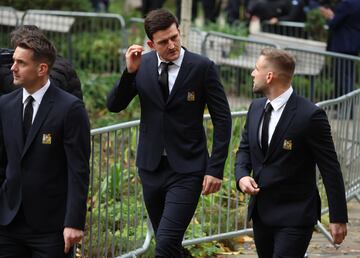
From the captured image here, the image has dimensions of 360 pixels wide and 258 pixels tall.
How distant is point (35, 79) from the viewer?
241 inches

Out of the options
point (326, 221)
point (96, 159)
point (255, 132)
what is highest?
point (255, 132)

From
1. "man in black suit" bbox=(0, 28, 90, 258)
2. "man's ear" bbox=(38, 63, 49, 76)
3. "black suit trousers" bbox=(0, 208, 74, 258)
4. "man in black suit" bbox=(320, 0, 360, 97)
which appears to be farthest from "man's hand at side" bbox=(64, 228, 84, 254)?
"man in black suit" bbox=(320, 0, 360, 97)

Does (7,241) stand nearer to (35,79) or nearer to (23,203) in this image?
(23,203)

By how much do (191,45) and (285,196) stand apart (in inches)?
359

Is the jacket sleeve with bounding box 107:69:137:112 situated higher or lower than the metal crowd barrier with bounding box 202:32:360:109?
higher

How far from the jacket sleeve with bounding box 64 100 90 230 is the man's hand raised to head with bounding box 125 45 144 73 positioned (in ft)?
2.87

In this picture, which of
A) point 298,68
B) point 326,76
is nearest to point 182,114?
point 326,76

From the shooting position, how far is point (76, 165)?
6.07m

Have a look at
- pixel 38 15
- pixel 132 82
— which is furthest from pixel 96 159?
pixel 38 15

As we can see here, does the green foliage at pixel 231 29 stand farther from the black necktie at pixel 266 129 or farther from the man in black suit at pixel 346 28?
the black necktie at pixel 266 129

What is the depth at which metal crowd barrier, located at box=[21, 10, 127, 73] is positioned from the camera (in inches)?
638

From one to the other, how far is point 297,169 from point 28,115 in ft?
5.40

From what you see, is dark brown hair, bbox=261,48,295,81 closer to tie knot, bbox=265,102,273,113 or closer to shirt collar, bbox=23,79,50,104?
tie knot, bbox=265,102,273,113

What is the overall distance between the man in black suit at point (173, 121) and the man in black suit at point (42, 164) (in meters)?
0.91
